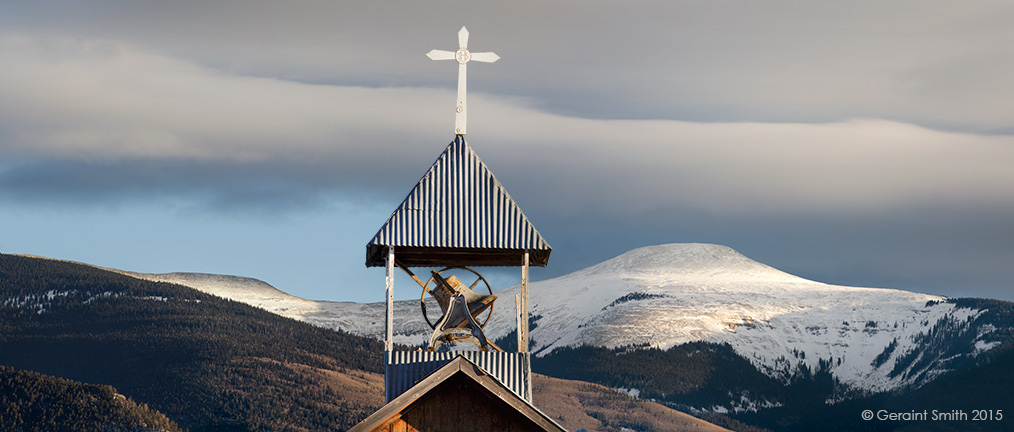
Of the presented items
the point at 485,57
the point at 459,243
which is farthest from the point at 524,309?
the point at 485,57

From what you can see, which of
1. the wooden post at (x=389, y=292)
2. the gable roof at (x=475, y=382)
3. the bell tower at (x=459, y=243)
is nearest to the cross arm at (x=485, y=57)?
the bell tower at (x=459, y=243)

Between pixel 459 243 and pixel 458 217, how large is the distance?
0.73 meters

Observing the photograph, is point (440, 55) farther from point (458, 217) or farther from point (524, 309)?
point (524, 309)

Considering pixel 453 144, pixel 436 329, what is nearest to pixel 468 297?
pixel 436 329

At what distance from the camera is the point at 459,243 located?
103ft

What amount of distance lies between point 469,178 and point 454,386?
7.99m

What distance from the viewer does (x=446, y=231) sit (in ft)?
103

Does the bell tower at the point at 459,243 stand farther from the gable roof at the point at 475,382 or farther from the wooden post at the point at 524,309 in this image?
the gable roof at the point at 475,382

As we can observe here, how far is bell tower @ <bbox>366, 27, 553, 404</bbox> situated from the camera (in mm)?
30094

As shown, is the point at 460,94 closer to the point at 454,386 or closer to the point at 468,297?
the point at 468,297

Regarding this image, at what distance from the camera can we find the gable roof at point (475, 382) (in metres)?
24.8

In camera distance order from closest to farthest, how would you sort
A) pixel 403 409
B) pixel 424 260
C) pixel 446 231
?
pixel 403 409, pixel 446 231, pixel 424 260

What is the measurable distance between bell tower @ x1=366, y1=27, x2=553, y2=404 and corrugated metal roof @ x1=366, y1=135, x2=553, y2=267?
25 mm

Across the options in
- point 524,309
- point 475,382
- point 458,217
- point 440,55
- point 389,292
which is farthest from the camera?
point 440,55
